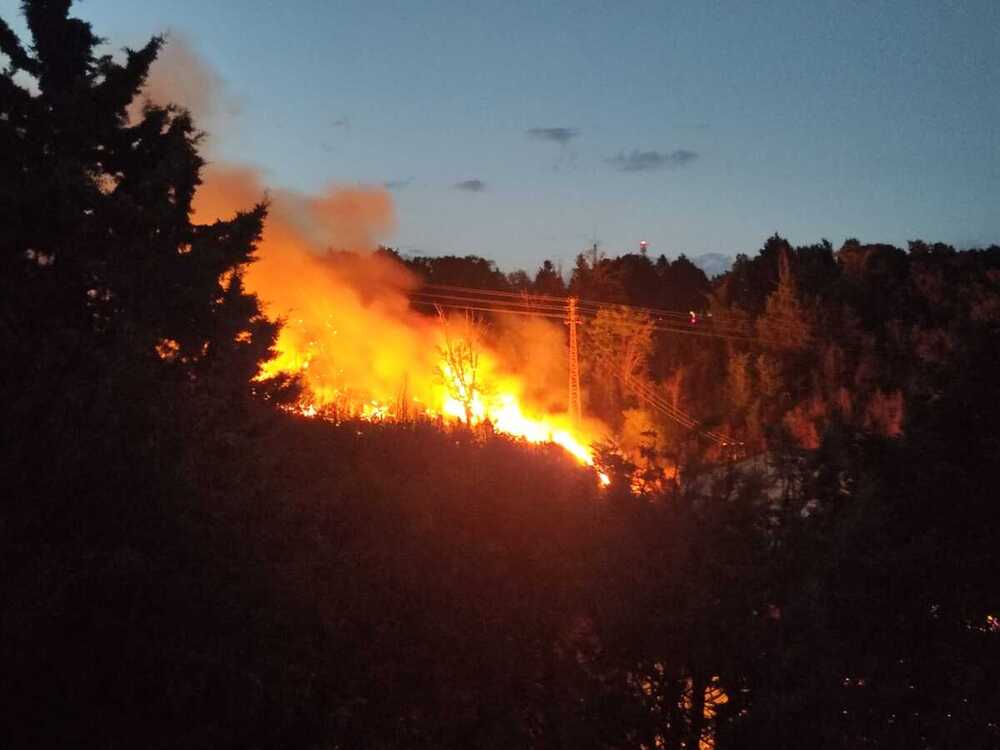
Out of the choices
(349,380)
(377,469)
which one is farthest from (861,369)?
(377,469)

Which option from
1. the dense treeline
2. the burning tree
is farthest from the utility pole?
the dense treeline

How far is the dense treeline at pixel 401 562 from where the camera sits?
16.4ft

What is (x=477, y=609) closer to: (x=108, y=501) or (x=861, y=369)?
(x=108, y=501)

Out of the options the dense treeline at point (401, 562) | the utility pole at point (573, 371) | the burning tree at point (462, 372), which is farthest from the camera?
the burning tree at point (462, 372)

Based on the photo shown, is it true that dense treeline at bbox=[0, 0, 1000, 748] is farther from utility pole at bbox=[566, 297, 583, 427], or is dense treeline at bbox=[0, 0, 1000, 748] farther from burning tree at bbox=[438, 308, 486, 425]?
burning tree at bbox=[438, 308, 486, 425]

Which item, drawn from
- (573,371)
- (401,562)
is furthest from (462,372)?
(401,562)

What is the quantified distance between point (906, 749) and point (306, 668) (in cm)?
440

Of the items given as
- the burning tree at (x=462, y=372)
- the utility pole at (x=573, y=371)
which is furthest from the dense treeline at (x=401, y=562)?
the burning tree at (x=462, y=372)

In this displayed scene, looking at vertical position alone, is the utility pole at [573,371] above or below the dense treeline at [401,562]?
above

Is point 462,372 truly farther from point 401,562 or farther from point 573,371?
point 401,562

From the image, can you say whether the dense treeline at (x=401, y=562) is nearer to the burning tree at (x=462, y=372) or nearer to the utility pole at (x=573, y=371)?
the utility pole at (x=573, y=371)

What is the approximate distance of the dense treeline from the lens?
500 centimetres

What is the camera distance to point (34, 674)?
4.53 m

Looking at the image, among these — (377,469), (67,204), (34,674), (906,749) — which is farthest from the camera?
(377,469)
